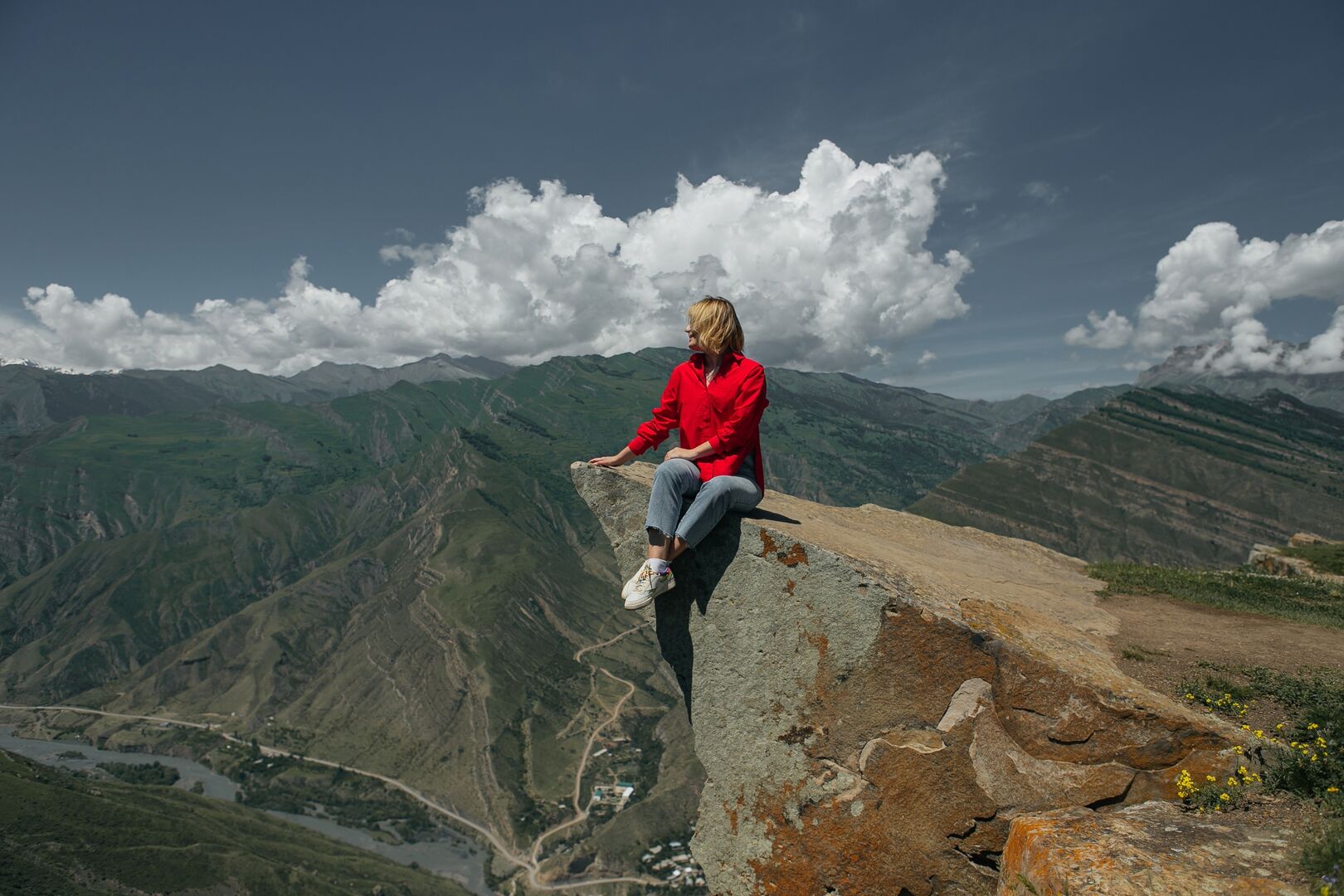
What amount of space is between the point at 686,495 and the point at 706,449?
77cm

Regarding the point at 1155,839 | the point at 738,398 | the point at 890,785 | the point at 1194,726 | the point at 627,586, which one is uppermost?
the point at 738,398

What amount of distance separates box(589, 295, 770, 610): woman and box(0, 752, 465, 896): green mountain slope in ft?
454

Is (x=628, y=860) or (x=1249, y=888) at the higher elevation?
(x=1249, y=888)

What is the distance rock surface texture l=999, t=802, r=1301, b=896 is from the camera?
17.4ft

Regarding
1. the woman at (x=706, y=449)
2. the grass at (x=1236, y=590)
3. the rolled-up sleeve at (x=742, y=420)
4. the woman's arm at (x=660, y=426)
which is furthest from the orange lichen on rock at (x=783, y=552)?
the grass at (x=1236, y=590)

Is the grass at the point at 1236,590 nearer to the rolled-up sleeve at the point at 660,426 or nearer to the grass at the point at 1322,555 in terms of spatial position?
the grass at the point at 1322,555

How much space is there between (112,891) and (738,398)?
141 m

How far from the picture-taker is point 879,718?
852 cm

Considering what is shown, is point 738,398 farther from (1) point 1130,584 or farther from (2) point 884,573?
(1) point 1130,584

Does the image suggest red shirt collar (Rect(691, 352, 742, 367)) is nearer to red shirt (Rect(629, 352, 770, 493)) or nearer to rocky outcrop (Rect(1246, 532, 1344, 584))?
red shirt (Rect(629, 352, 770, 493))

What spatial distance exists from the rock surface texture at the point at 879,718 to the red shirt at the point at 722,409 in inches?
38.0

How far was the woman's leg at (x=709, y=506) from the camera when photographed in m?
8.94

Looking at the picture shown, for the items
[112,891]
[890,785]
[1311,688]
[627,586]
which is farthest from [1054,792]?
[112,891]

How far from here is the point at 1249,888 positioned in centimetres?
510
